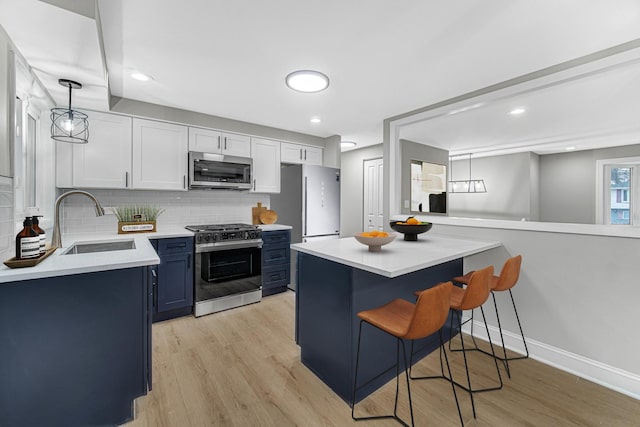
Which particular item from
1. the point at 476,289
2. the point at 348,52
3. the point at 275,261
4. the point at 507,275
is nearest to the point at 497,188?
the point at 507,275

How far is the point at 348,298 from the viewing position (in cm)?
166

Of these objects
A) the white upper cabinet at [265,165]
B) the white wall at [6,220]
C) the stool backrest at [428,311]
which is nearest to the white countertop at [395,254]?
the stool backrest at [428,311]

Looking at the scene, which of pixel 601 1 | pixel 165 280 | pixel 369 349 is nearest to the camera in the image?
pixel 601 1

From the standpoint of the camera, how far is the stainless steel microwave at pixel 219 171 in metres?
3.31

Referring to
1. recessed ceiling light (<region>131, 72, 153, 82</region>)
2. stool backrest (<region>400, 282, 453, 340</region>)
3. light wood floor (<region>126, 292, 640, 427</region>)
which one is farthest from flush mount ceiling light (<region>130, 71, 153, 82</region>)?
stool backrest (<region>400, 282, 453, 340</region>)

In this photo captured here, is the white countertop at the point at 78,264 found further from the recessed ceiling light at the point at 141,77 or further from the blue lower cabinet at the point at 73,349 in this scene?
the recessed ceiling light at the point at 141,77

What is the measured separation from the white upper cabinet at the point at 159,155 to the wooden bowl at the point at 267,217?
1126mm

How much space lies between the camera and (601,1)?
1490mm

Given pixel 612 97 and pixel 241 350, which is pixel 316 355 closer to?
pixel 241 350

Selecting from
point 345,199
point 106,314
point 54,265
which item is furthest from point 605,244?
point 345,199

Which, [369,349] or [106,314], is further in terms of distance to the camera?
[369,349]

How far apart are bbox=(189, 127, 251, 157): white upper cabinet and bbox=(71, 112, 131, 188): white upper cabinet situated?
68cm

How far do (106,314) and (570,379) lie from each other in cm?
305

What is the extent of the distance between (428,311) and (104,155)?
3370 mm
